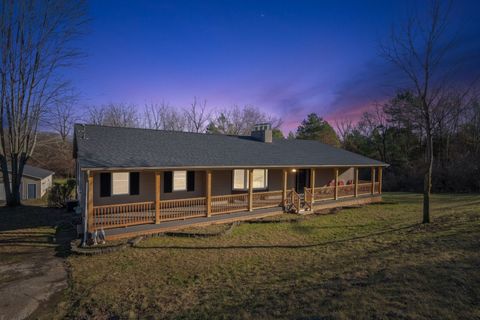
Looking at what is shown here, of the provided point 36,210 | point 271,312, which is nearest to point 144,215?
point 271,312

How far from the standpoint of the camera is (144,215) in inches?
424

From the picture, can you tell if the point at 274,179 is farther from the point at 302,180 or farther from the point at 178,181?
the point at 178,181

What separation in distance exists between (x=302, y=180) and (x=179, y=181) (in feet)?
29.5

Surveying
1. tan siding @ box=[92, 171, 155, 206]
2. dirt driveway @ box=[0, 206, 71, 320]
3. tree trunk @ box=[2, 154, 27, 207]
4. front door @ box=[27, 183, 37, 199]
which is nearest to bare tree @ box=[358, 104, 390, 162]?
tan siding @ box=[92, 171, 155, 206]

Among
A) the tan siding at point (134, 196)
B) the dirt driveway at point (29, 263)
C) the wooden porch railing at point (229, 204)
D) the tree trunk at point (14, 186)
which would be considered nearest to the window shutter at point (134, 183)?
the tan siding at point (134, 196)

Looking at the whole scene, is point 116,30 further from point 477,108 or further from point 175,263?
point 477,108

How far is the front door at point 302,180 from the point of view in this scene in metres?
17.9

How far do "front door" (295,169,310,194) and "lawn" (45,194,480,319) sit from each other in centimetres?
725

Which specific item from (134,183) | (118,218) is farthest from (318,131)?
(118,218)

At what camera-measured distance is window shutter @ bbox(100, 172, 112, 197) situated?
11.5 metres

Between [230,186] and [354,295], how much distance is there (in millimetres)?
10184

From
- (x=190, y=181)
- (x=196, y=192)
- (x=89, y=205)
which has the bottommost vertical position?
(x=196, y=192)

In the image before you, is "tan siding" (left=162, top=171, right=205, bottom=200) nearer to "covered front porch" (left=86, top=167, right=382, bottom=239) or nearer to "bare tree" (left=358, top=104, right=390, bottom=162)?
"covered front porch" (left=86, top=167, right=382, bottom=239)

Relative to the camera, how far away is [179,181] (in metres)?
13.5
